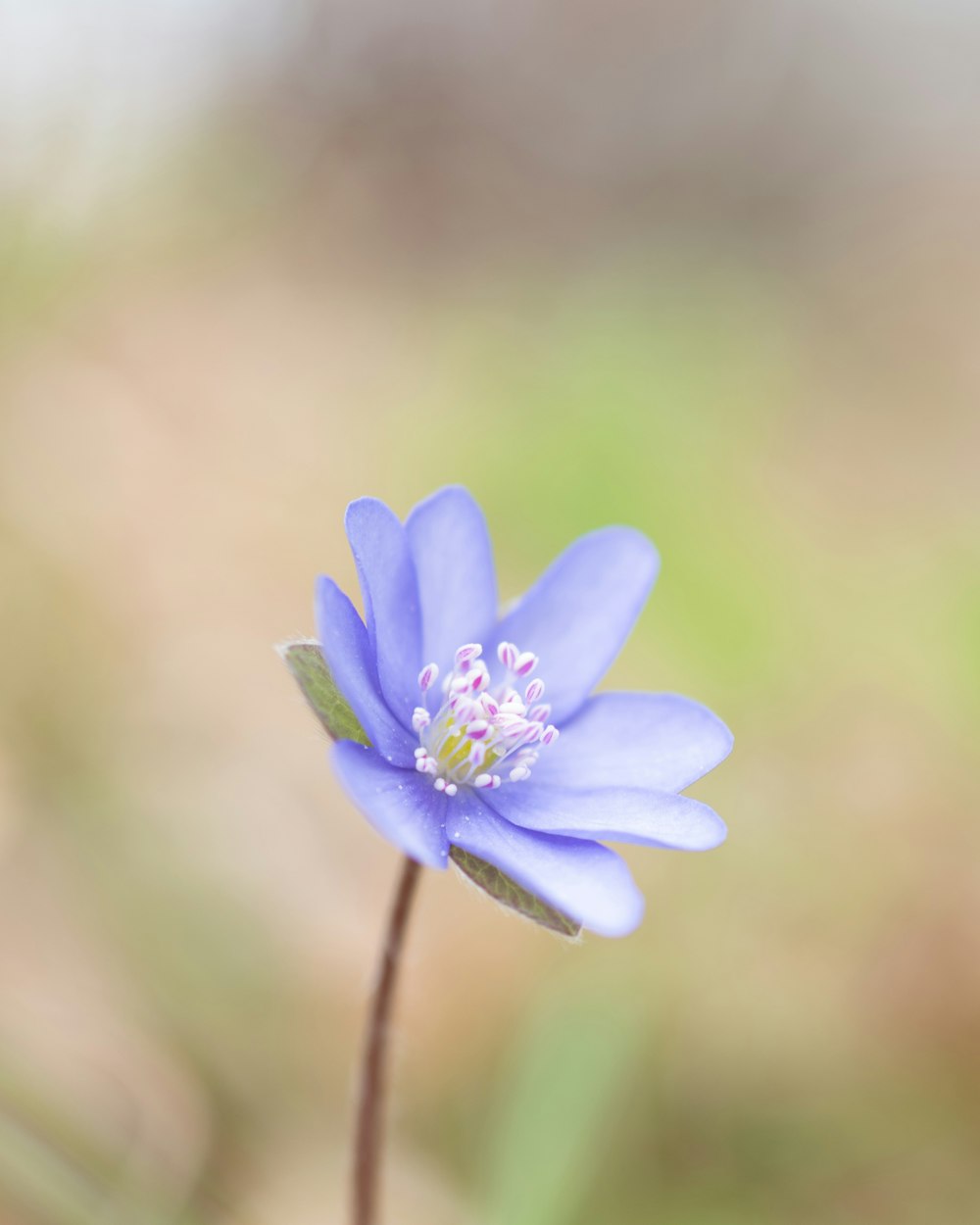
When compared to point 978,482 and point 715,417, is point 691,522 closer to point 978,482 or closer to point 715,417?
point 715,417

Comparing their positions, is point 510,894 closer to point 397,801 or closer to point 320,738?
point 397,801

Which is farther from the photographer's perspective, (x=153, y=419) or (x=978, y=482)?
(x=978, y=482)

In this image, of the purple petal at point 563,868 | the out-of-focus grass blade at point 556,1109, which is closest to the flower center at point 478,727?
the purple petal at point 563,868

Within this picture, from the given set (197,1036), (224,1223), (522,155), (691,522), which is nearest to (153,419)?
(691,522)

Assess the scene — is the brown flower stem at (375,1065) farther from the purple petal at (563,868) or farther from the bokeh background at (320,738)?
the bokeh background at (320,738)

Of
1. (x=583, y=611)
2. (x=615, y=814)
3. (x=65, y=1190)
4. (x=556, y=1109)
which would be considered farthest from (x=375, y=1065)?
(x=556, y=1109)

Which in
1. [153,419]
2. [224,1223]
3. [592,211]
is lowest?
[224,1223]
